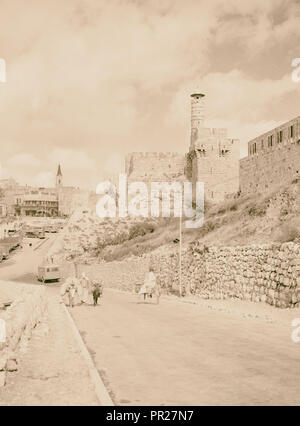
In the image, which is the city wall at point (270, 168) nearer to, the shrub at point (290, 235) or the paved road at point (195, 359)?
the shrub at point (290, 235)

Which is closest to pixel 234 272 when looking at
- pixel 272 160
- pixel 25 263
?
pixel 272 160

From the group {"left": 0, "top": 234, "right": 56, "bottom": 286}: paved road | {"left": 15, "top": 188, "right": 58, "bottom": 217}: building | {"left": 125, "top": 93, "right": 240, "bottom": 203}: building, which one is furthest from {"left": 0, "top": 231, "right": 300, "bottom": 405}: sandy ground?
{"left": 15, "top": 188, "right": 58, "bottom": 217}: building

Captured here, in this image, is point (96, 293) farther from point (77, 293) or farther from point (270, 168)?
point (270, 168)

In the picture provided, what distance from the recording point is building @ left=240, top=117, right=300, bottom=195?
3272 centimetres

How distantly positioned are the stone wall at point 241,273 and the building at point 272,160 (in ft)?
33.4

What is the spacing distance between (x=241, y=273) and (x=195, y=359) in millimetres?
12063

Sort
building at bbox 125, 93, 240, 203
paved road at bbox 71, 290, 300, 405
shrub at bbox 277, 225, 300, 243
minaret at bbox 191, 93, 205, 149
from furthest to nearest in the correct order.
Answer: building at bbox 125, 93, 240, 203
minaret at bbox 191, 93, 205, 149
shrub at bbox 277, 225, 300, 243
paved road at bbox 71, 290, 300, 405

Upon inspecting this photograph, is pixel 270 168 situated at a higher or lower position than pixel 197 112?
lower

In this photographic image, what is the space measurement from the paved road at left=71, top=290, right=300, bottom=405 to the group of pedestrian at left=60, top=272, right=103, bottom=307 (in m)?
5.78

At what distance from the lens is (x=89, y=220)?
2435 inches

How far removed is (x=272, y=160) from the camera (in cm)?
3569

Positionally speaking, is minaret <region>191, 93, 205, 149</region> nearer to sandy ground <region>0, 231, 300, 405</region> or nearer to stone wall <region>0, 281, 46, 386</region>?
sandy ground <region>0, 231, 300, 405</region>

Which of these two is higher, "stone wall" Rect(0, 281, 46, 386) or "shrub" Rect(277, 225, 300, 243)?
"shrub" Rect(277, 225, 300, 243)
